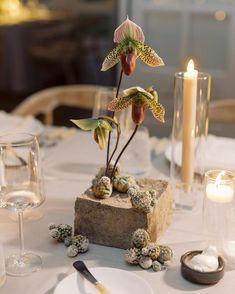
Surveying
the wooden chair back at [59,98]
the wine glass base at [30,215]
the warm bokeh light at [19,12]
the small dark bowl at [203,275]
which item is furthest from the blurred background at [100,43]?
the small dark bowl at [203,275]

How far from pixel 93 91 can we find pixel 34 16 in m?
3.67

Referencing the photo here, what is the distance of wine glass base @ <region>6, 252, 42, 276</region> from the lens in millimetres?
921

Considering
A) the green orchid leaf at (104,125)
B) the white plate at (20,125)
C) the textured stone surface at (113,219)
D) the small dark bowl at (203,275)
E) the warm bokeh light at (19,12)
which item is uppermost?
the warm bokeh light at (19,12)

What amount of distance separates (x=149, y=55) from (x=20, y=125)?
2.62 feet

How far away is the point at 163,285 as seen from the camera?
89 cm

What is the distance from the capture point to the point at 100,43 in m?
5.44

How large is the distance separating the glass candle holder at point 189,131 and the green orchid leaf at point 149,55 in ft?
0.69

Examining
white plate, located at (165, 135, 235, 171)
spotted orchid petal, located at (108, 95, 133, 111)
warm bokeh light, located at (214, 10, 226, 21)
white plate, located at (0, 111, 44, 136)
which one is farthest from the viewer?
warm bokeh light, located at (214, 10, 226, 21)

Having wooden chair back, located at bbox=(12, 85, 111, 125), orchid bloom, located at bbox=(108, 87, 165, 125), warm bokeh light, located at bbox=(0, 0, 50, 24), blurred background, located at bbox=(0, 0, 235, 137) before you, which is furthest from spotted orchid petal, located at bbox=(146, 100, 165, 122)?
warm bokeh light, located at bbox=(0, 0, 50, 24)

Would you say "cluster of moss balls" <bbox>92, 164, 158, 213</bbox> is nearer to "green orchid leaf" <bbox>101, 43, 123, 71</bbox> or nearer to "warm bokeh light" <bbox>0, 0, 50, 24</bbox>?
"green orchid leaf" <bbox>101, 43, 123, 71</bbox>

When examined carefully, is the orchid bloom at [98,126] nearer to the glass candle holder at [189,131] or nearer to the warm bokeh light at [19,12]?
the glass candle holder at [189,131]

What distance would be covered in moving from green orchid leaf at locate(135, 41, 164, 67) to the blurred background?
6.13 ft

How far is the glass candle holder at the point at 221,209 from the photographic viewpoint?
0.97 metres

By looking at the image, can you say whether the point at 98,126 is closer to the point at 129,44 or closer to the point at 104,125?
the point at 104,125
